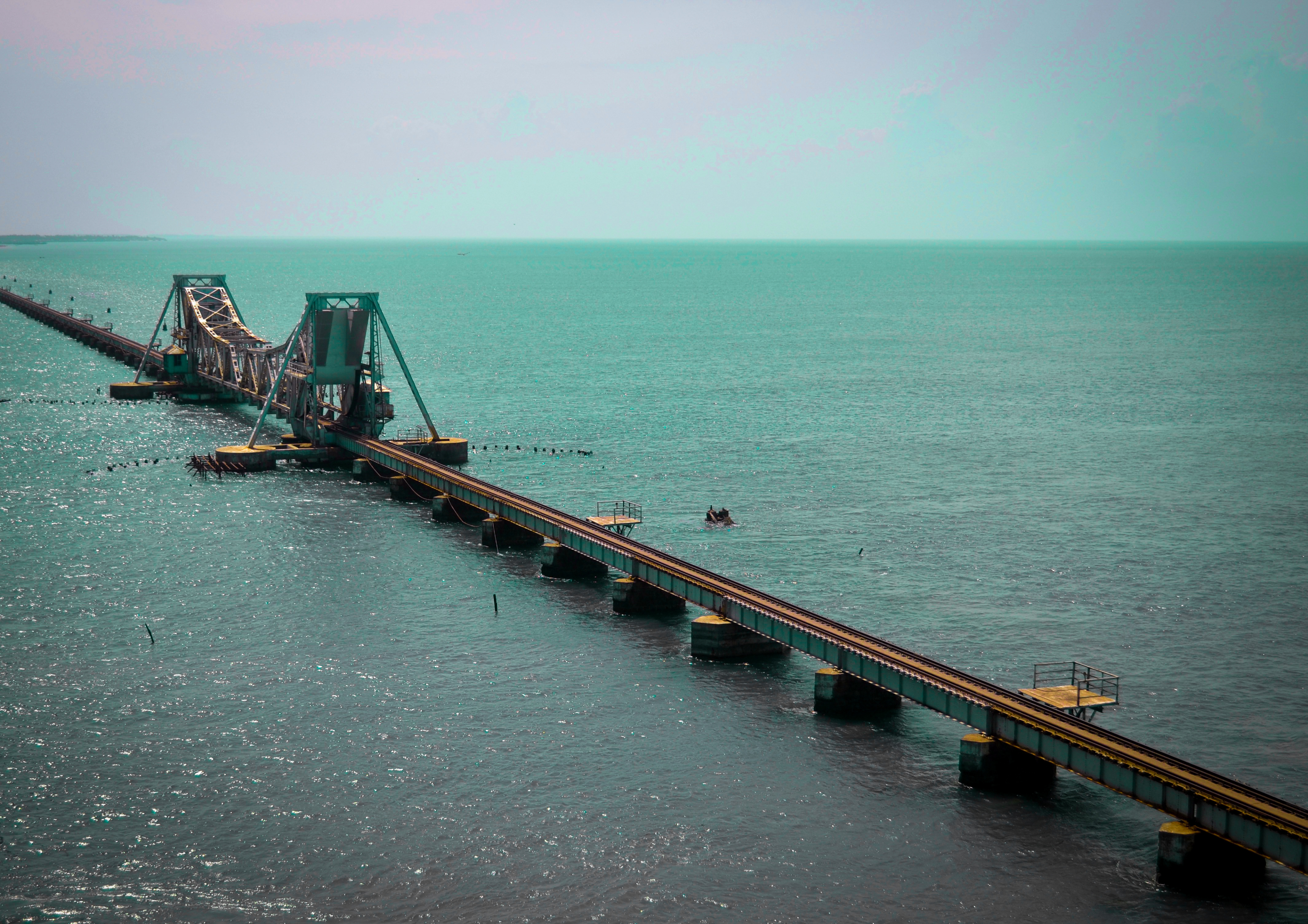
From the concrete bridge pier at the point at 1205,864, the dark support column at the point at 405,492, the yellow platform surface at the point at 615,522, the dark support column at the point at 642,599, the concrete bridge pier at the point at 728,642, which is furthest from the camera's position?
the dark support column at the point at 405,492

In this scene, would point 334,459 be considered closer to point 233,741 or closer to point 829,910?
point 233,741

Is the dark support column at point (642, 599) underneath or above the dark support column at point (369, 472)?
underneath

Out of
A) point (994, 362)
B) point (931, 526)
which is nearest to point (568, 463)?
point (931, 526)

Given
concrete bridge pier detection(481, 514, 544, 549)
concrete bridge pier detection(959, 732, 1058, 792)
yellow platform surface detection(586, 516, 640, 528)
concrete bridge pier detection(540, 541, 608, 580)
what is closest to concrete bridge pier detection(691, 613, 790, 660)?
concrete bridge pier detection(959, 732, 1058, 792)

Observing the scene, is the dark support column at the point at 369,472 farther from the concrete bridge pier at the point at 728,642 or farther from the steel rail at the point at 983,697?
the concrete bridge pier at the point at 728,642

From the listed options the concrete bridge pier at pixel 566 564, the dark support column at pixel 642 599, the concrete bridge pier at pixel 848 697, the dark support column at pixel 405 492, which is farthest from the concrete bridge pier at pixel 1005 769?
the dark support column at pixel 405 492

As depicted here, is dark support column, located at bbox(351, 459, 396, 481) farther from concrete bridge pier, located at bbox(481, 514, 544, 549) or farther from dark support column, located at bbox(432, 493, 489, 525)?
concrete bridge pier, located at bbox(481, 514, 544, 549)

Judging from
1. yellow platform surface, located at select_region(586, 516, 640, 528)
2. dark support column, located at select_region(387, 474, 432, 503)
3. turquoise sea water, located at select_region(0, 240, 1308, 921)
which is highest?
yellow platform surface, located at select_region(586, 516, 640, 528)

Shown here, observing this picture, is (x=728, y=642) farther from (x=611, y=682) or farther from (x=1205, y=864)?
(x=1205, y=864)
